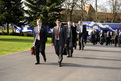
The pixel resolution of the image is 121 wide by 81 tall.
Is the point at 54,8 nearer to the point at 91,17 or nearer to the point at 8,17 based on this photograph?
the point at 8,17

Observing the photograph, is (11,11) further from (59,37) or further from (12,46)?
(59,37)

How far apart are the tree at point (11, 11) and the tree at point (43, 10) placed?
8.23ft

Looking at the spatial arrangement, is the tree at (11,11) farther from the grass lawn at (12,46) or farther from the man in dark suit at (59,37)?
the man in dark suit at (59,37)

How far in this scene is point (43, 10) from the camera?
38844 millimetres

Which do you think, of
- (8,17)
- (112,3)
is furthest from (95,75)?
(112,3)

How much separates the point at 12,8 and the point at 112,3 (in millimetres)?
25253

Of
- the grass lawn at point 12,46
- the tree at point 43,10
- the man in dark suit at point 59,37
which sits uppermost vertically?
the tree at point 43,10

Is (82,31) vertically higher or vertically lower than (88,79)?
higher

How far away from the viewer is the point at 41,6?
1640 inches

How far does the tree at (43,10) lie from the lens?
1538 inches

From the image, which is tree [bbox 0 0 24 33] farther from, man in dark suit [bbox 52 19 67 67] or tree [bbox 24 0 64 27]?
man in dark suit [bbox 52 19 67 67]

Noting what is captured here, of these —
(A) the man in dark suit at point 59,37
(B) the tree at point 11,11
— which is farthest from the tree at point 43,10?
(A) the man in dark suit at point 59,37

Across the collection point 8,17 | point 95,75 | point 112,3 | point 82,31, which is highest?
point 112,3

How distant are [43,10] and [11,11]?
372 inches
